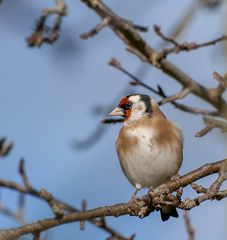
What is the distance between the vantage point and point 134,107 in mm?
4309

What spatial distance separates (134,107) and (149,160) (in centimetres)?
60

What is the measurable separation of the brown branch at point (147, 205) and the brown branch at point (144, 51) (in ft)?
2.13

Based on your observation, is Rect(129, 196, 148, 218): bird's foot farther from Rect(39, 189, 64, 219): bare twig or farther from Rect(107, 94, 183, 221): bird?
Rect(107, 94, 183, 221): bird

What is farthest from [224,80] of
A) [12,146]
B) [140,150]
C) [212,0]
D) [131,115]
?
[131,115]

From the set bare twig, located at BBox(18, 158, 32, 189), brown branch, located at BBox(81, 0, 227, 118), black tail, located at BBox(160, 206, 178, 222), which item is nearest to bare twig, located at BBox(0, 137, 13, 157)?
bare twig, located at BBox(18, 158, 32, 189)

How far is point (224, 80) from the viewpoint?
257cm

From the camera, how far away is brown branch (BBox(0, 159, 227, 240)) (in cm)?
216

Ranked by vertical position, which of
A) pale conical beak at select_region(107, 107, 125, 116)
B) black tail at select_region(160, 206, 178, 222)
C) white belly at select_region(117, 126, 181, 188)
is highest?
pale conical beak at select_region(107, 107, 125, 116)

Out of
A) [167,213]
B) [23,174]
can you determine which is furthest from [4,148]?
[167,213]

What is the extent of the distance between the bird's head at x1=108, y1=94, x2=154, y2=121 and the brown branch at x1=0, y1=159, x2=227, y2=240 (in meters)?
1.78

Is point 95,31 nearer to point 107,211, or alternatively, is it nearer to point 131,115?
point 107,211

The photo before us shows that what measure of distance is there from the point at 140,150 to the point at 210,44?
108 cm

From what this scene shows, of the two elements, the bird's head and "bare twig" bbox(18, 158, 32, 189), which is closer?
"bare twig" bbox(18, 158, 32, 189)

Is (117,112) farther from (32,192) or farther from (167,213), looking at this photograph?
(32,192)
